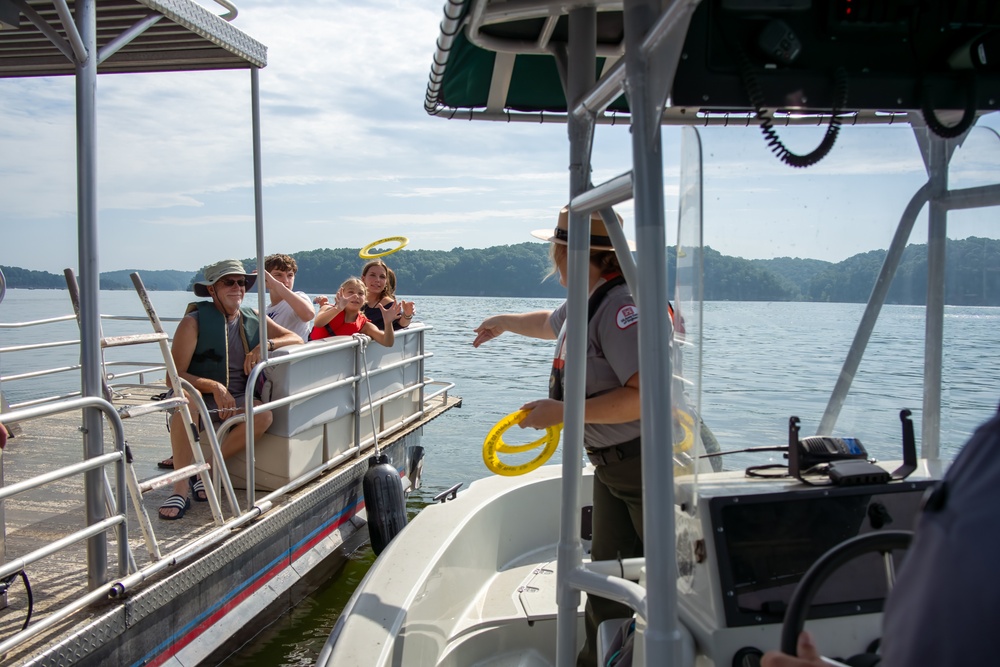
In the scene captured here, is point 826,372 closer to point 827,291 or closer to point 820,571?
point 827,291

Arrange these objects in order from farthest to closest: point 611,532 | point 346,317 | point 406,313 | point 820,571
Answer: point 406,313 < point 346,317 < point 611,532 < point 820,571

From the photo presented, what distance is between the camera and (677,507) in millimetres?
1926

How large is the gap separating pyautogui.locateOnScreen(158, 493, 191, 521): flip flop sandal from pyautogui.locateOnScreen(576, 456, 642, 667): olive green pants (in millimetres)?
2759

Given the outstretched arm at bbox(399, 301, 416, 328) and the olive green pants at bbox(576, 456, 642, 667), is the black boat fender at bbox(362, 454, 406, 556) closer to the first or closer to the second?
the outstretched arm at bbox(399, 301, 416, 328)

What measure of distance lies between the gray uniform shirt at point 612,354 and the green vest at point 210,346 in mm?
3016

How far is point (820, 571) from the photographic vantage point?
4.21 feet

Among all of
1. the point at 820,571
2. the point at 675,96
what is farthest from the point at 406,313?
the point at 820,571

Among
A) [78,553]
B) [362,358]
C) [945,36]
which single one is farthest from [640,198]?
[362,358]

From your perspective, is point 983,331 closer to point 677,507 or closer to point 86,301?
point 677,507

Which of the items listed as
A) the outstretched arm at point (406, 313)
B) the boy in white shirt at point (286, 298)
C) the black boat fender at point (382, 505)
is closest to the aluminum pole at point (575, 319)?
the black boat fender at point (382, 505)

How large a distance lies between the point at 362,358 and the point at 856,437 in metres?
4.50

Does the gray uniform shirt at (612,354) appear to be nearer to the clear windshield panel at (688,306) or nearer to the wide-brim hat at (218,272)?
the clear windshield panel at (688,306)

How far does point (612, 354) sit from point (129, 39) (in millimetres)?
2434

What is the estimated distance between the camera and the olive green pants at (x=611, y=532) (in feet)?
8.63
